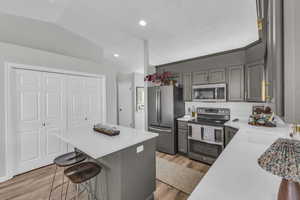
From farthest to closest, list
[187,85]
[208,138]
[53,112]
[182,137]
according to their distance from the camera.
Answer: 1. [187,85]
2. [182,137]
3. [53,112]
4. [208,138]

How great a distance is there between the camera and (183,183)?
2.26m

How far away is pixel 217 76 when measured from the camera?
124 inches

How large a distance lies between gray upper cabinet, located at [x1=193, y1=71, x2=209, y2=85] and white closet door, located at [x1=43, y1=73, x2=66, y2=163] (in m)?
3.27

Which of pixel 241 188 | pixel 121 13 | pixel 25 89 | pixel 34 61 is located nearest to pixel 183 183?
pixel 241 188

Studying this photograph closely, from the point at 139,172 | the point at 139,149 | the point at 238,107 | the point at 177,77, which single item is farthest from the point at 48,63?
the point at 238,107

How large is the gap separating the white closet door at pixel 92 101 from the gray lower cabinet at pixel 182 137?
2.27 metres

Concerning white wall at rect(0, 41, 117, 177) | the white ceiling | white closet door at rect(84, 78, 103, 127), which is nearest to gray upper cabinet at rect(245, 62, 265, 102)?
the white ceiling

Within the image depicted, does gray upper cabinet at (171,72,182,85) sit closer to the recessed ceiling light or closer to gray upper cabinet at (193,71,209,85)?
gray upper cabinet at (193,71,209,85)

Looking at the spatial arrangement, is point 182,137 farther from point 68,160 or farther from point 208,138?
point 68,160

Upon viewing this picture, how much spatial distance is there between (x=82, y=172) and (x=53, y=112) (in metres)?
2.18

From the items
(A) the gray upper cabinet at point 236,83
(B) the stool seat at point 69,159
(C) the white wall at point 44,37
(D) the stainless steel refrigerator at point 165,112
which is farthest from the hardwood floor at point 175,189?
(C) the white wall at point 44,37

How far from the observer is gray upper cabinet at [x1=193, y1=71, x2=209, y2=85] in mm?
3287

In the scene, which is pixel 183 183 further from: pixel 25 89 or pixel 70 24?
pixel 70 24

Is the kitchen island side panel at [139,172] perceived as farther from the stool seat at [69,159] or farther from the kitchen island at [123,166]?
the stool seat at [69,159]
